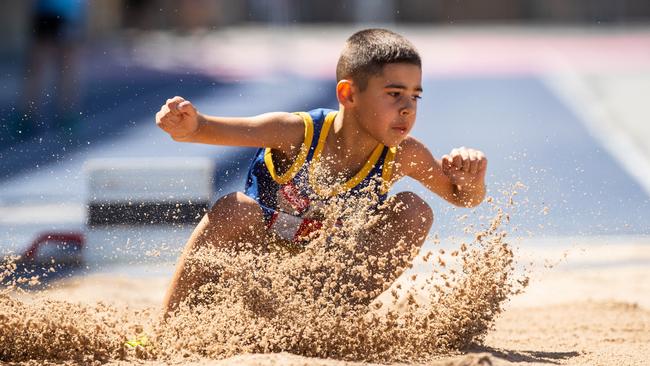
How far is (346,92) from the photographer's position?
412 cm

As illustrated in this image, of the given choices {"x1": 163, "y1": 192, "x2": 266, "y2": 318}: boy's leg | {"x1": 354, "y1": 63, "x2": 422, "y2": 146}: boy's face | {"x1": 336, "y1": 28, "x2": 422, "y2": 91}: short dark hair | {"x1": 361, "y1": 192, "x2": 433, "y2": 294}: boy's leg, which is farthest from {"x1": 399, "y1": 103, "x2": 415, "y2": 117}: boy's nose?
{"x1": 163, "y1": 192, "x2": 266, "y2": 318}: boy's leg

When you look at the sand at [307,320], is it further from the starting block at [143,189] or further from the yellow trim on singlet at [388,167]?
the starting block at [143,189]

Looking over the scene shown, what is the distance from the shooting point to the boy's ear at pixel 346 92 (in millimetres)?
4109

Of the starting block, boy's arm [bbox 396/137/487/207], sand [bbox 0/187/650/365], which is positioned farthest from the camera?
the starting block

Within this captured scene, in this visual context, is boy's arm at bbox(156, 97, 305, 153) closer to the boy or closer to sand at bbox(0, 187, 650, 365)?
the boy

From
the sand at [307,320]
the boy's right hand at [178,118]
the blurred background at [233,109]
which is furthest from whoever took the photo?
the blurred background at [233,109]

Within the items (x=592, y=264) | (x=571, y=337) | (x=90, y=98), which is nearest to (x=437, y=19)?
(x=90, y=98)

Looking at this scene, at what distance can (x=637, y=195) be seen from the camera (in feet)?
27.0

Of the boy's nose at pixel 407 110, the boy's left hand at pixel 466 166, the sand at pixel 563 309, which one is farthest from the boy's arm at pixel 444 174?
the sand at pixel 563 309

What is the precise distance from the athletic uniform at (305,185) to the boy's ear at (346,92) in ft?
0.33

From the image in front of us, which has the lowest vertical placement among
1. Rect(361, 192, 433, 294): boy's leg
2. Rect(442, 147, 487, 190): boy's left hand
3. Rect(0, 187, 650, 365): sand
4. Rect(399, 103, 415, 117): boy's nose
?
Rect(0, 187, 650, 365): sand

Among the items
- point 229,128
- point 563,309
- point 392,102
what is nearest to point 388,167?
point 392,102

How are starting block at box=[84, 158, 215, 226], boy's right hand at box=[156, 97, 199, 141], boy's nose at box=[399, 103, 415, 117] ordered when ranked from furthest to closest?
starting block at box=[84, 158, 215, 226] < boy's nose at box=[399, 103, 415, 117] < boy's right hand at box=[156, 97, 199, 141]

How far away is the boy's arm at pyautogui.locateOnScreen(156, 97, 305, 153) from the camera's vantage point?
3734mm
